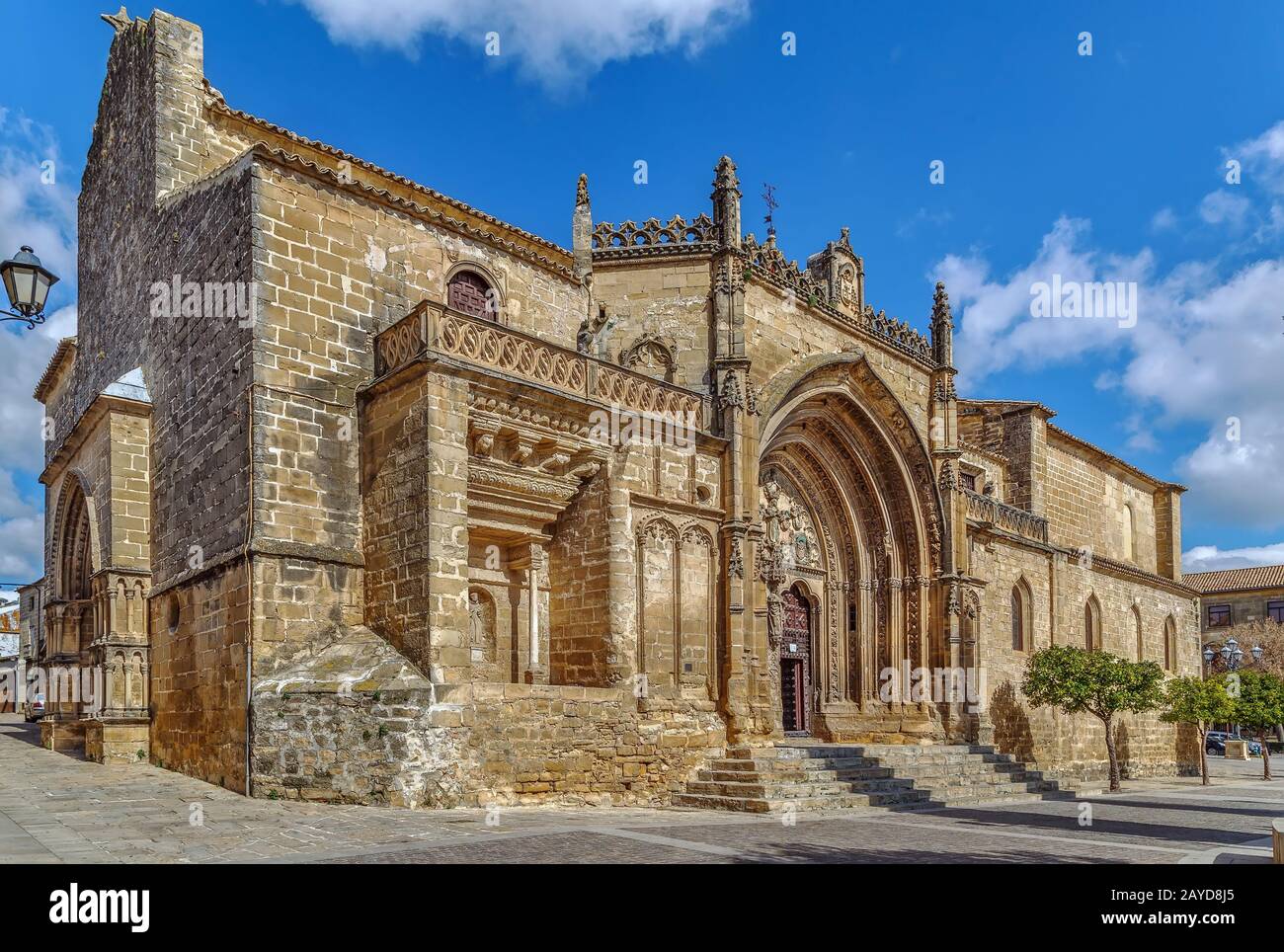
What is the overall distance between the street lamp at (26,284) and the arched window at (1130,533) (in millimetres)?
32594

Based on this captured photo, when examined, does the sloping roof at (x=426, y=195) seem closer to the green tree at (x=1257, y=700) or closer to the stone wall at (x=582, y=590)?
the stone wall at (x=582, y=590)

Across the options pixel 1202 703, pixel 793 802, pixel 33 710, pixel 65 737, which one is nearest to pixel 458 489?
pixel 793 802

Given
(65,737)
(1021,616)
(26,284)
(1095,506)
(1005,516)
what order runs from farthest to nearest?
(1095,506) → (1021,616) → (1005,516) → (65,737) → (26,284)

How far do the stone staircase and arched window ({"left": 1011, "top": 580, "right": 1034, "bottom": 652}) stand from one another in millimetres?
6897

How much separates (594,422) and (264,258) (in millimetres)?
4973

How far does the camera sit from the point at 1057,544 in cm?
2938

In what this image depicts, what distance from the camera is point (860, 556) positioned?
23406mm

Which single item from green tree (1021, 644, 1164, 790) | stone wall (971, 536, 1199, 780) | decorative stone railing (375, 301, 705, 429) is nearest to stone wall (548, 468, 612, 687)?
decorative stone railing (375, 301, 705, 429)

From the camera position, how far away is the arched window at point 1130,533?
34938 mm

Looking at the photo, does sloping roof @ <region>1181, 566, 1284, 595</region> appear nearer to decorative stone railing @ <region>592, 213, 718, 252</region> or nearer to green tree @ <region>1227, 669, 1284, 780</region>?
green tree @ <region>1227, 669, 1284, 780</region>

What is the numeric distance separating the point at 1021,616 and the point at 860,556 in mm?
6656

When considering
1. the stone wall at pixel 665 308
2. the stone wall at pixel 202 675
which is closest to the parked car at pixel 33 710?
the stone wall at pixel 202 675

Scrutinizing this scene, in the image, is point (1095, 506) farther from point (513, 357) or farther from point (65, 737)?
point (65, 737)
